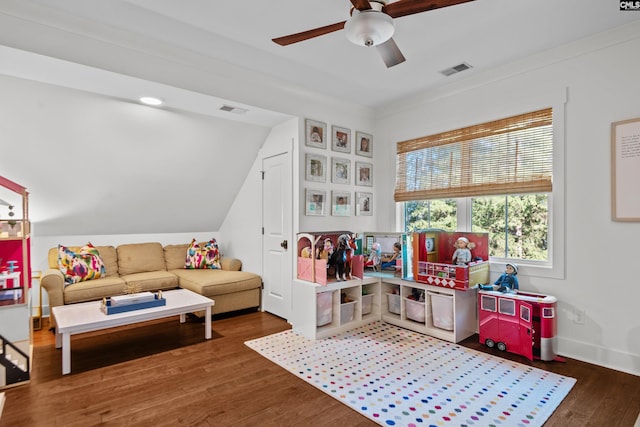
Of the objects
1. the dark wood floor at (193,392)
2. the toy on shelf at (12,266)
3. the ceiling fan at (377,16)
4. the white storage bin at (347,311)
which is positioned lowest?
the dark wood floor at (193,392)

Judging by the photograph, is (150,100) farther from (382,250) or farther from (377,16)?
(382,250)

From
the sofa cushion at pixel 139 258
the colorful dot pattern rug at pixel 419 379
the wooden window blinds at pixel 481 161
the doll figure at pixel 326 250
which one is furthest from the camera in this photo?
the sofa cushion at pixel 139 258

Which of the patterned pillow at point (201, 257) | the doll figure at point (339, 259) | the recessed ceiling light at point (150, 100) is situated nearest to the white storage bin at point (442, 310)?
the doll figure at point (339, 259)

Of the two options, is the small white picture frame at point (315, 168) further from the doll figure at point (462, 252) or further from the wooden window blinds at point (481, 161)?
the doll figure at point (462, 252)

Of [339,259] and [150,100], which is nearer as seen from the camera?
[150,100]

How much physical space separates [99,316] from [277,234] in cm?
191

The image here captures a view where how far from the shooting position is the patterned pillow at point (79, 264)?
3928mm

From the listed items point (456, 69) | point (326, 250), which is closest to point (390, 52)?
point (456, 69)

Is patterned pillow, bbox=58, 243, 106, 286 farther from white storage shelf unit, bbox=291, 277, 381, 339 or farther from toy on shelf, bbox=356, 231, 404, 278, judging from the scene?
toy on shelf, bbox=356, 231, 404, 278

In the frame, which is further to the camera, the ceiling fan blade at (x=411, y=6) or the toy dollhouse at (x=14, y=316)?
the toy dollhouse at (x=14, y=316)

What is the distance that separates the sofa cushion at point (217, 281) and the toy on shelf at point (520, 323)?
8.52 feet

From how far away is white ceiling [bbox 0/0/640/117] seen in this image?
7.57ft

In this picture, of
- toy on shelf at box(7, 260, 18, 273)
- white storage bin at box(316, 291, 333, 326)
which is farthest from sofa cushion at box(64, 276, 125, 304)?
white storage bin at box(316, 291, 333, 326)

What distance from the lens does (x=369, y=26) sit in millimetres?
1838
